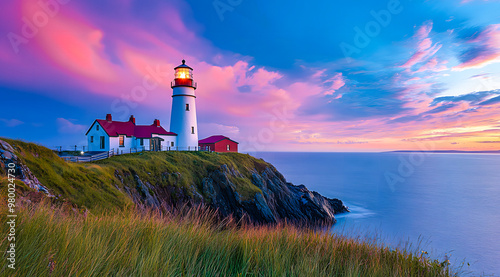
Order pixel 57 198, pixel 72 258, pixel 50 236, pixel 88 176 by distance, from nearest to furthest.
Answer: pixel 72 258, pixel 50 236, pixel 57 198, pixel 88 176

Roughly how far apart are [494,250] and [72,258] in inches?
1557

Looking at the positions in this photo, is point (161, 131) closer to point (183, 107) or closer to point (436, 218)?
point (183, 107)

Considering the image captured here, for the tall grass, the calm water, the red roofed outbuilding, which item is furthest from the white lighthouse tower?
the tall grass

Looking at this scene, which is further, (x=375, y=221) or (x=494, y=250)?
(x=375, y=221)

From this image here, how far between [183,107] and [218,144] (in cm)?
1432

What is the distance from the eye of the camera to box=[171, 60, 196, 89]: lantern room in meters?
38.9

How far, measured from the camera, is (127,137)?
36469 mm

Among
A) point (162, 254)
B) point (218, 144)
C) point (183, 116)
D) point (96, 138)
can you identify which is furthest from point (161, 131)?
point (162, 254)

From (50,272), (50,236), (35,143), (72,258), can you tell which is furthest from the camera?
(35,143)

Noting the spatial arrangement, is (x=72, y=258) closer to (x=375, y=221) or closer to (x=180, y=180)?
(x=180, y=180)

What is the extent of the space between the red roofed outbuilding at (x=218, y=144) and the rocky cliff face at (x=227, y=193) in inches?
536

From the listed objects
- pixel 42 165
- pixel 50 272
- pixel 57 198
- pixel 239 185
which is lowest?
pixel 239 185

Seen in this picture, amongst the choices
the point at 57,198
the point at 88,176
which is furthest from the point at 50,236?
the point at 88,176

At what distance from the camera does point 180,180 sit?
26203 millimetres
